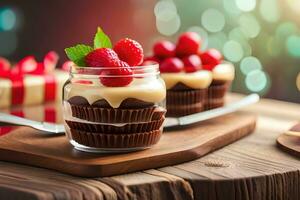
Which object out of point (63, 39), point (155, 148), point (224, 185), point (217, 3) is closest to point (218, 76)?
point (155, 148)

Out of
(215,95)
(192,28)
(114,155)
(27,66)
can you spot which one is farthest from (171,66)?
(192,28)

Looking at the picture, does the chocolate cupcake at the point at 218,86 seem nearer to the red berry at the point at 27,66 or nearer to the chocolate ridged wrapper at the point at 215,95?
the chocolate ridged wrapper at the point at 215,95

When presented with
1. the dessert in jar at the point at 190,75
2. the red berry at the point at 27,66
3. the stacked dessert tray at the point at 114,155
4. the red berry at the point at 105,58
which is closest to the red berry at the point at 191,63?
the dessert in jar at the point at 190,75

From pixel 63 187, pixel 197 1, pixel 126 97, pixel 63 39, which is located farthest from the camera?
pixel 63 39

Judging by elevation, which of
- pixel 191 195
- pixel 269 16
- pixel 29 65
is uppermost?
pixel 269 16

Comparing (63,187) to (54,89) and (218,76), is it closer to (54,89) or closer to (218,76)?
(218,76)

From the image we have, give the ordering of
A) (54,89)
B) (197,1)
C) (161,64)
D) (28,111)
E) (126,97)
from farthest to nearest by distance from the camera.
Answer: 1. (197,1)
2. (54,89)
3. (28,111)
4. (161,64)
5. (126,97)
